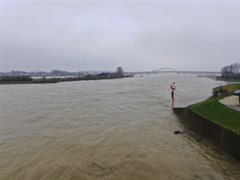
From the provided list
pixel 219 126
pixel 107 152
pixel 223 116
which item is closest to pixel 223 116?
pixel 223 116

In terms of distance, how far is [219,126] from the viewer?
9.40 meters

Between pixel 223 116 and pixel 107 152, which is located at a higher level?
pixel 223 116

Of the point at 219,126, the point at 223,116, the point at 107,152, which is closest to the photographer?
the point at 107,152

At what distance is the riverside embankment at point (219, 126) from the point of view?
8.26m

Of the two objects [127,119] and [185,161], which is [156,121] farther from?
[185,161]

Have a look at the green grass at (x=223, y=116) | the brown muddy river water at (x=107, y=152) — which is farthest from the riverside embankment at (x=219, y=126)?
the brown muddy river water at (x=107, y=152)

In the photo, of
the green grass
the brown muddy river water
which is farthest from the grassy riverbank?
the brown muddy river water

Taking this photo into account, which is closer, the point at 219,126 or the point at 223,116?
the point at 219,126

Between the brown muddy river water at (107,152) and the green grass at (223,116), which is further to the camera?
the green grass at (223,116)

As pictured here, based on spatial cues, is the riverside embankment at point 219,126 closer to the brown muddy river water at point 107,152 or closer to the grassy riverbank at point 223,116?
the grassy riverbank at point 223,116

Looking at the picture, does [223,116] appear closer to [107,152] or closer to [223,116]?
[223,116]

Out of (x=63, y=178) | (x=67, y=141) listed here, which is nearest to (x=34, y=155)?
(x=67, y=141)

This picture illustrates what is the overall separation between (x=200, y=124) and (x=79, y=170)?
7558 mm

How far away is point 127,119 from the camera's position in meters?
15.4
